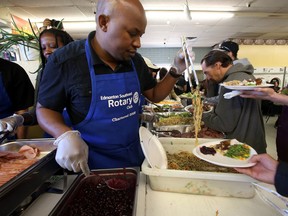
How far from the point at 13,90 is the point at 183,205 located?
158 centimetres

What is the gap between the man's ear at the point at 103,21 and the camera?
39.1 inches

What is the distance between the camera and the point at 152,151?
42.4 inches

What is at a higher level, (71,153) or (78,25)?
(78,25)

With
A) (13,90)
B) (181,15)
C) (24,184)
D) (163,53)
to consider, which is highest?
(181,15)

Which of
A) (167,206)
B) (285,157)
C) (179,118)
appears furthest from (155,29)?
(167,206)

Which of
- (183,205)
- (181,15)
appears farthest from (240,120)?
(181,15)

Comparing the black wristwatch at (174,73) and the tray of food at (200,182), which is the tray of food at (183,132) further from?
the tray of food at (200,182)

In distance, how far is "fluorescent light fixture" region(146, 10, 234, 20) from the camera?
4910 mm

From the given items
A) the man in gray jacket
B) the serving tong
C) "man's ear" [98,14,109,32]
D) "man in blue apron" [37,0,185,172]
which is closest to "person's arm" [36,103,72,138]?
"man in blue apron" [37,0,185,172]

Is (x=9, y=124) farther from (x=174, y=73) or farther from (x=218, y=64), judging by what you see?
(x=218, y=64)

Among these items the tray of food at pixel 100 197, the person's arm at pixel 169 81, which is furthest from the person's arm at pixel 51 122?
the person's arm at pixel 169 81

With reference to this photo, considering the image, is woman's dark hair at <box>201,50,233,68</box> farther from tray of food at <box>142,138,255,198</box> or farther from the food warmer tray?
the food warmer tray

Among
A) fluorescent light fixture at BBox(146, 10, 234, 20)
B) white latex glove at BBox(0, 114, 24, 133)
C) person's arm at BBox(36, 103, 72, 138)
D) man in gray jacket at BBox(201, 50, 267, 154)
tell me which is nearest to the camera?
person's arm at BBox(36, 103, 72, 138)

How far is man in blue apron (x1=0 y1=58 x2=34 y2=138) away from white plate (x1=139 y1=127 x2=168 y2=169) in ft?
3.96
